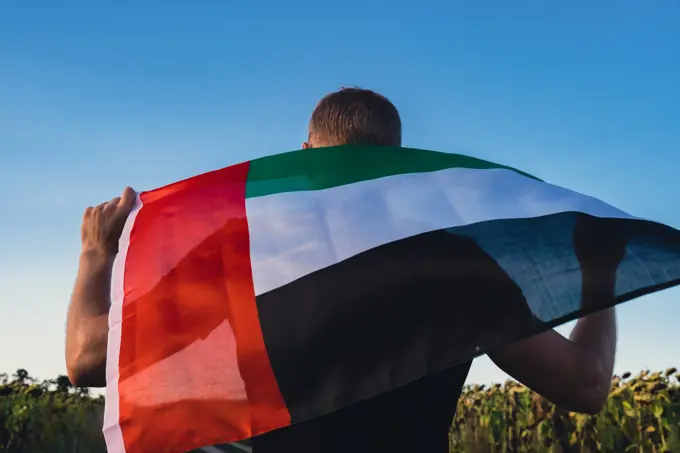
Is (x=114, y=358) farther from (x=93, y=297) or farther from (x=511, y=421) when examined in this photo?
(x=511, y=421)

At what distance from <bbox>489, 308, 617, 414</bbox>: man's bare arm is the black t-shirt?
0.16m

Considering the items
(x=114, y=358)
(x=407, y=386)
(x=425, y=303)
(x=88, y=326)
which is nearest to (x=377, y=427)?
(x=407, y=386)

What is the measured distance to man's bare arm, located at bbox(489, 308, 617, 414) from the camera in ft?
7.01

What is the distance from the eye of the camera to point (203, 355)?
215 centimetres

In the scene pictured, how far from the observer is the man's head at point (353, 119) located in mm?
A: 2453

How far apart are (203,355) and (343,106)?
846 millimetres

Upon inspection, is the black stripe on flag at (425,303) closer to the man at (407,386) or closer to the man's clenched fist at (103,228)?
the man at (407,386)

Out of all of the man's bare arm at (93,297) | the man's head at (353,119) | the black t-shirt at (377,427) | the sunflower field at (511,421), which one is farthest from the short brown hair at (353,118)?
the sunflower field at (511,421)

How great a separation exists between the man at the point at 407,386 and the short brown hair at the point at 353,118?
0.03m

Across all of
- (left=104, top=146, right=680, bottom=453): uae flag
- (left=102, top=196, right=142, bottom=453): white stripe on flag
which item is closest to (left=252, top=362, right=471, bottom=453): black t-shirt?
(left=104, top=146, right=680, bottom=453): uae flag

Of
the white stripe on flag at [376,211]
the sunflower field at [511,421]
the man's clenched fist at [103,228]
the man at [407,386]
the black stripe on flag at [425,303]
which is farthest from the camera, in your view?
the sunflower field at [511,421]

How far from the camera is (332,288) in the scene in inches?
85.0

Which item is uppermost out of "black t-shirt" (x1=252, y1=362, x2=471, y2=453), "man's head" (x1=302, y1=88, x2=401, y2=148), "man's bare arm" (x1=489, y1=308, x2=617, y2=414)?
"man's head" (x1=302, y1=88, x2=401, y2=148)

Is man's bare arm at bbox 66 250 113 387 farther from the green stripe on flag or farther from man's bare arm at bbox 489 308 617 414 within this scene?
man's bare arm at bbox 489 308 617 414
